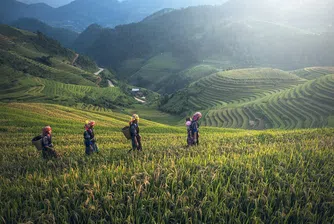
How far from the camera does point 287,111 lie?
7900 centimetres

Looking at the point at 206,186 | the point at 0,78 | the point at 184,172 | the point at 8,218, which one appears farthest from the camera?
the point at 0,78

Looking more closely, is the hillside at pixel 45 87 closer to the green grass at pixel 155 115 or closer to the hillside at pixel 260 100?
the green grass at pixel 155 115

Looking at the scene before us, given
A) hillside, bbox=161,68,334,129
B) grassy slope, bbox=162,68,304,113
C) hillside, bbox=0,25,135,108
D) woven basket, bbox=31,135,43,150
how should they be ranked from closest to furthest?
1. woven basket, bbox=31,135,43,150
2. hillside, bbox=161,68,334,129
3. hillside, bbox=0,25,135,108
4. grassy slope, bbox=162,68,304,113

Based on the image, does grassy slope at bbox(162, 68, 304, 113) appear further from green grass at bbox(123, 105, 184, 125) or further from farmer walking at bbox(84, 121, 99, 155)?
farmer walking at bbox(84, 121, 99, 155)

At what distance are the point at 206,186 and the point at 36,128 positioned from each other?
27.2 meters

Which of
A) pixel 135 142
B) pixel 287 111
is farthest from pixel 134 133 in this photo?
pixel 287 111

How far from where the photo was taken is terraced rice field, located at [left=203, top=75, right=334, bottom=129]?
7075 centimetres

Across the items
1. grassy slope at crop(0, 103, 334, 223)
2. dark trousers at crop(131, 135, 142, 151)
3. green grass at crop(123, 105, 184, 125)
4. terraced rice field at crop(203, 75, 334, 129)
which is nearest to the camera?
grassy slope at crop(0, 103, 334, 223)

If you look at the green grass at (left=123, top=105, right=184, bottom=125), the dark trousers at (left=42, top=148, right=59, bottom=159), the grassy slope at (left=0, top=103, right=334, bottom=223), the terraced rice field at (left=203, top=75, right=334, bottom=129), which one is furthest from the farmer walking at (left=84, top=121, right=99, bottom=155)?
the green grass at (left=123, top=105, right=184, bottom=125)

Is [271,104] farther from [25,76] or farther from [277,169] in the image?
[25,76]

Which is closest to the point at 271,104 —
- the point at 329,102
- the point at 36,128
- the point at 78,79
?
the point at 329,102

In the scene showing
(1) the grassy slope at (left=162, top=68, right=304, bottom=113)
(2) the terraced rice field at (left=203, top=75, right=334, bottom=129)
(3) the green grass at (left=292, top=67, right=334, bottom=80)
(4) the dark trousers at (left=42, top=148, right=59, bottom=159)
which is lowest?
(4) the dark trousers at (left=42, top=148, right=59, bottom=159)

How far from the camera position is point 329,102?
74000mm

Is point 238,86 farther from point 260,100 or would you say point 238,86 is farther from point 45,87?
point 45,87
